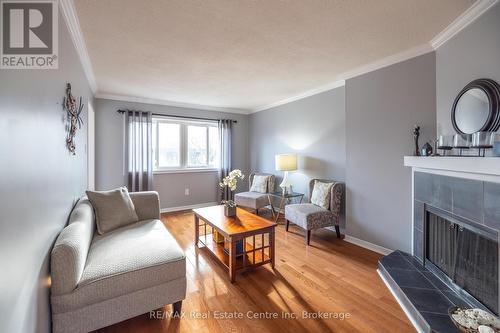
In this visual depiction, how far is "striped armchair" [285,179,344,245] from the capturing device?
2.90 m

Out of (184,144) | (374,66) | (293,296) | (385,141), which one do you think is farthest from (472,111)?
(184,144)

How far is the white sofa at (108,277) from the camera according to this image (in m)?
1.27

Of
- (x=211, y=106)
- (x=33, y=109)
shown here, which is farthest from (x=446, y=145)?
(x=211, y=106)

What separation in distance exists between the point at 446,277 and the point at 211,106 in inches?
180

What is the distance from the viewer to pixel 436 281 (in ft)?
6.00

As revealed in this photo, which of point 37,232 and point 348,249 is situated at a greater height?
point 37,232

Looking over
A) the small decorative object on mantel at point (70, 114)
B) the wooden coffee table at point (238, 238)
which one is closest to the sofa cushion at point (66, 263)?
the small decorative object on mantel at point (70, 114)

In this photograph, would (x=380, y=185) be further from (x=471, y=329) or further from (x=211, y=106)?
(x=211, y=106)

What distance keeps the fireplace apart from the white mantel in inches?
13.9

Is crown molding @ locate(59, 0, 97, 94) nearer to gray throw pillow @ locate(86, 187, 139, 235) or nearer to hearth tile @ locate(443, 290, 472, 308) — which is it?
gray throw pillow @ locate(86, 187, 139, 235)

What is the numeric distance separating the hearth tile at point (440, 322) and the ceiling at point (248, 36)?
219 cm

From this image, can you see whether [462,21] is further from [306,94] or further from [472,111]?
[306,94]

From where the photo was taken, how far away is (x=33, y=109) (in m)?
Answer: 1.14

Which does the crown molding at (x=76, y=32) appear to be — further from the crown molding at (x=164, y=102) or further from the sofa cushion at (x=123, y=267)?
the sofa cushion at (x=123, y=267)
